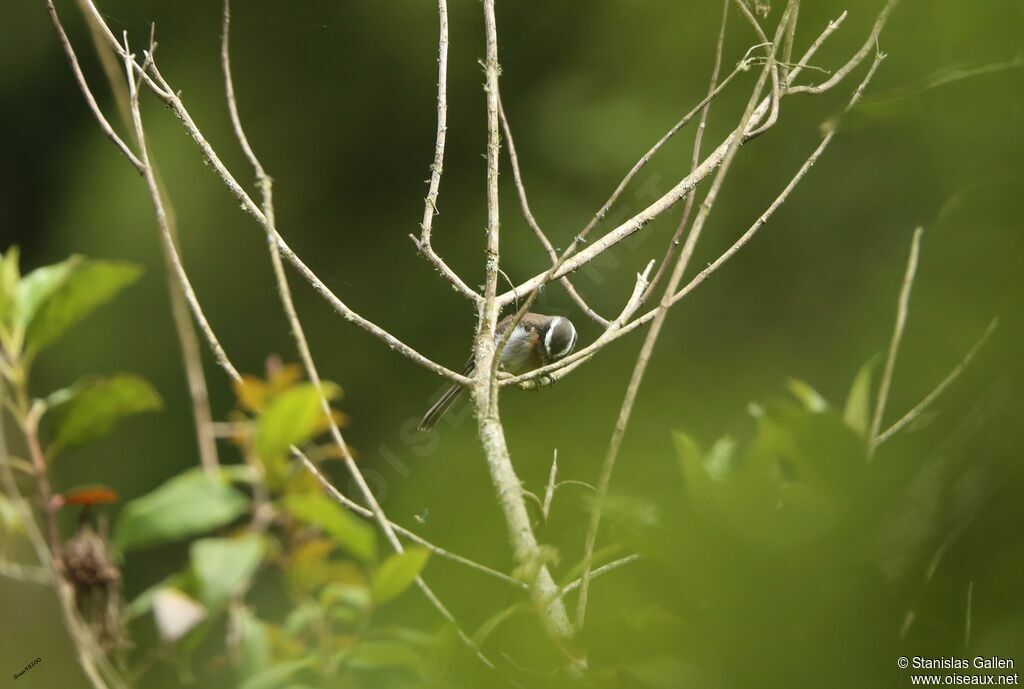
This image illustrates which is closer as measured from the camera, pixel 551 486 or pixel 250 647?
pixel 250 647

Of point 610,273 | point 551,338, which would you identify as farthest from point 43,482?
point 610,273

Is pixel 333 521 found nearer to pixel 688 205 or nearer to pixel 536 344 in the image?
pixel 688 205

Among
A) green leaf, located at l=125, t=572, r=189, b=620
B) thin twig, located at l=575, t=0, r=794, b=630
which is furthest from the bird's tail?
green leaf, located at l=125, t=572, r=189, b=620

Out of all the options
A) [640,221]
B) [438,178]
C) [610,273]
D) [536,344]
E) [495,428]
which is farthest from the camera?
[610,273]

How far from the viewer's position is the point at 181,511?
0.51 m

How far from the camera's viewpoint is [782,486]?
0.50 m

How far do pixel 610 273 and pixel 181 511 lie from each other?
13.7 ft

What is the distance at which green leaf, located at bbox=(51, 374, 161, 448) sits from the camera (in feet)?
1.94

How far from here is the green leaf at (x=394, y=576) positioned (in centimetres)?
58

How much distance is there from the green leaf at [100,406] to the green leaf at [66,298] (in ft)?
0.13

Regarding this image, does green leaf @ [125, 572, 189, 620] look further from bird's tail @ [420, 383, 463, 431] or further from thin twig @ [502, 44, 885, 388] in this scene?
bird's tail @ [420, 383, 463, 431]

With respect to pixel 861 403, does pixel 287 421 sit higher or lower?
higher

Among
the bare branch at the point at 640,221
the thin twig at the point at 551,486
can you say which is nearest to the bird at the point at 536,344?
the bare branch at the point at 640,221

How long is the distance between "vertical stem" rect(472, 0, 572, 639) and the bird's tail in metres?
2.33
